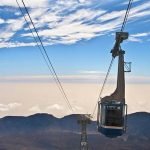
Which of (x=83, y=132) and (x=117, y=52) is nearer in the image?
(x=117, y=52)

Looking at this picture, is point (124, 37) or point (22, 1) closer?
point (22, 1)

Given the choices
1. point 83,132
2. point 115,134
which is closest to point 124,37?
point 115,134

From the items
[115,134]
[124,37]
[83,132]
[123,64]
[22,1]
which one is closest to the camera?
[22,1]

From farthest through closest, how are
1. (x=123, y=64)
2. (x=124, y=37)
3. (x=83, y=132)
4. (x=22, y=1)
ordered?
(x=83, y=132)
(x=123, y=64)
(x=124, y=37)
(x=22, y=1)

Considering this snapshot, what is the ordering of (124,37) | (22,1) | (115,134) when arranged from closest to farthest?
(22,1) < (115,134) < (124,37)

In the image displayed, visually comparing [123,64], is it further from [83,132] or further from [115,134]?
[83,132]

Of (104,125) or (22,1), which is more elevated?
(22,1)

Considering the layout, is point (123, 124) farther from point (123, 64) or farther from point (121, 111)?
point (123, 64)

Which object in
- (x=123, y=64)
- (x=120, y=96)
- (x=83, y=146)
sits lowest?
(x=83, y=146)

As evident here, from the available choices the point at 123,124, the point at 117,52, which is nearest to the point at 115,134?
the point at 123,124
